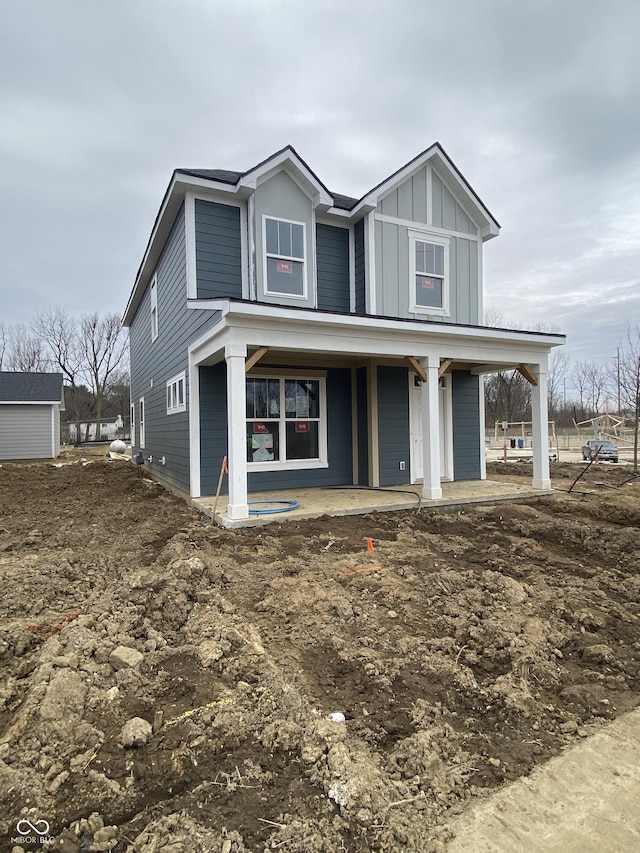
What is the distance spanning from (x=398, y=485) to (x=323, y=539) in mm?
4144

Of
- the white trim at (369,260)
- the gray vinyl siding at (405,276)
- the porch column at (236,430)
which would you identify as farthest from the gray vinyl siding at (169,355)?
the gray vinyl siding at (405,276)

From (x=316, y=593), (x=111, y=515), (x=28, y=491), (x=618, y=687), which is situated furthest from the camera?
(x=28, y=491)

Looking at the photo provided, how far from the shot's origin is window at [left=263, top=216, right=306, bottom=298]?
8500mm

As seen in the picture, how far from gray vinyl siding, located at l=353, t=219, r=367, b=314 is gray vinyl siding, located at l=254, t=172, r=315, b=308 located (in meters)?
1.06

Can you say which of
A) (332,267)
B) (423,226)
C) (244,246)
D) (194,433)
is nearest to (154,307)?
(244,246)

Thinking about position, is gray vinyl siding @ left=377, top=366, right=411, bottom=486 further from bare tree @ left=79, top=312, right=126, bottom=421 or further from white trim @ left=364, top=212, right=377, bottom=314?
bare tree @ left=79, top=312, right=126, bottom=421

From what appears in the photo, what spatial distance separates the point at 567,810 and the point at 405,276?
29.7 ft

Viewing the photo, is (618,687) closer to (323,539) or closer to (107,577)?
(323,539)

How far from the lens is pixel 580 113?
11172 mm

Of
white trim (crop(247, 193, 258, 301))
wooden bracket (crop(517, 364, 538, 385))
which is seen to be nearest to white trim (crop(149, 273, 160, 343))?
white trim (crop(247, 193, 258, 301))

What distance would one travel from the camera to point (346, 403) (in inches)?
381

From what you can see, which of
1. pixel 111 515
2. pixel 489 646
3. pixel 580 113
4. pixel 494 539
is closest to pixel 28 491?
pixel 111 515

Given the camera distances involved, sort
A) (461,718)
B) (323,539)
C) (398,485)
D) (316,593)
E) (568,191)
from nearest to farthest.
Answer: (461,718) → (316,593) → (323,539) → (398,485) → (568,191)

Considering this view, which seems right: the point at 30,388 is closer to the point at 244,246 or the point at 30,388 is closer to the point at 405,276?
the point at 244,246
